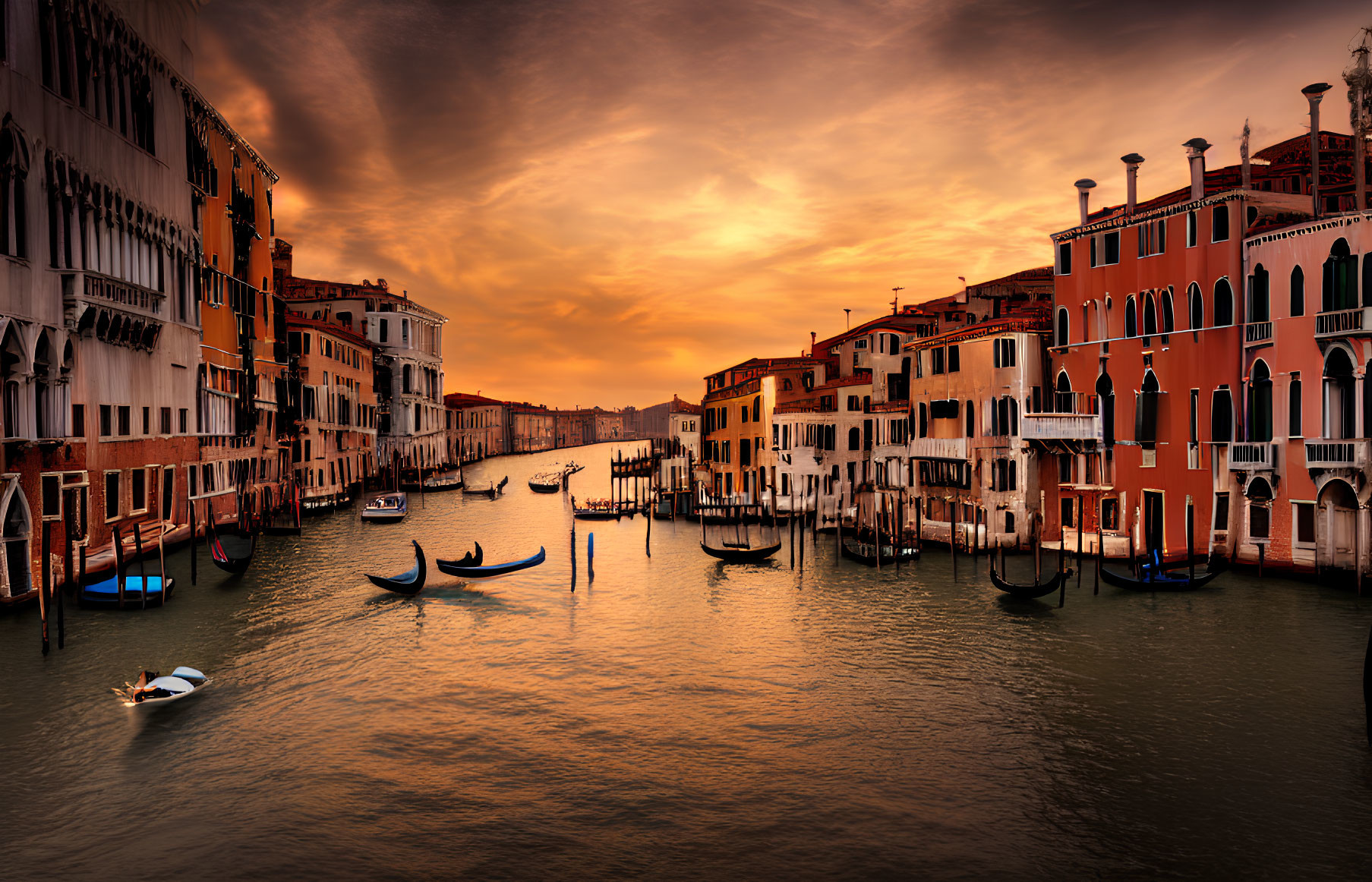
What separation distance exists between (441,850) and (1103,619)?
18.4 m

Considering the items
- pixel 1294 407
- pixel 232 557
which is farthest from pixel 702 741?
pixel 1294 407

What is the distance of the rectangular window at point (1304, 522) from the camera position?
25062 mm

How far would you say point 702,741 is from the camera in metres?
15.0

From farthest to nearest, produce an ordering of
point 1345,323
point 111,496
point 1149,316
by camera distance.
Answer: point 1149,316, point 111,496, point 1345,323

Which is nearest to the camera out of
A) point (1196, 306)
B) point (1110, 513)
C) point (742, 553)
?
point (1196, 306)

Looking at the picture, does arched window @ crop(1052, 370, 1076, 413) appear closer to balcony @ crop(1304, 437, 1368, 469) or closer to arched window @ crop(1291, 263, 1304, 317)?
arched window @ crop(1291, 263, 1304, 317)

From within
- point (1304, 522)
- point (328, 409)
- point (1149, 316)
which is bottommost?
point (1304, 522)

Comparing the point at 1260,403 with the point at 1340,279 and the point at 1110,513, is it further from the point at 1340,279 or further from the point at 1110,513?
the point at 1110,513

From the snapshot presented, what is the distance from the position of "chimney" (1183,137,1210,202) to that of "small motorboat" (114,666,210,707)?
29904 mm

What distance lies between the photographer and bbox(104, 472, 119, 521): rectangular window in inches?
1013

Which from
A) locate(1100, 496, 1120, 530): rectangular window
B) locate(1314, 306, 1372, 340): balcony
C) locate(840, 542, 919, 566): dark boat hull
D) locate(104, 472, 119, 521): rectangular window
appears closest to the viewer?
locate(1314, 306, 1372, 340): balcony

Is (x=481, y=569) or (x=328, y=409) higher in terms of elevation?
(x=328, y=409)

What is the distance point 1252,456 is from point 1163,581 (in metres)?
4.52

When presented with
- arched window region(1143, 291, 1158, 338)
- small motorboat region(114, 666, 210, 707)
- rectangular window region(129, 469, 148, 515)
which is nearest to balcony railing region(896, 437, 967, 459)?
arched window region(1143, 291, 1158, 338)
